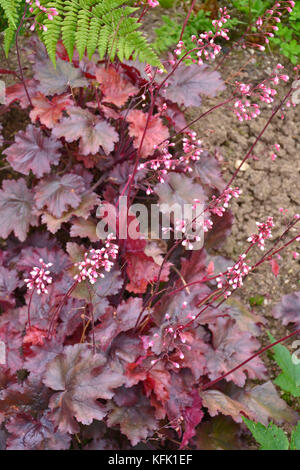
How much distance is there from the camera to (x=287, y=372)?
1.65 m

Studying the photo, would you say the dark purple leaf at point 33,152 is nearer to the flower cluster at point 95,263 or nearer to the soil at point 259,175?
the flower cluster at point 95,263

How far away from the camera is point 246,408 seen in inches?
64.7

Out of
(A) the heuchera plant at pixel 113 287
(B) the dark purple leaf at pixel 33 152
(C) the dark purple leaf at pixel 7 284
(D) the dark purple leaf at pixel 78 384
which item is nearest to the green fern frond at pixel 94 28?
(A) the heuchera plant at pixel 113 287

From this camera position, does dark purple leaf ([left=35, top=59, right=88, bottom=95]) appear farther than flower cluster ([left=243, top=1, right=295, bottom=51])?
Yes

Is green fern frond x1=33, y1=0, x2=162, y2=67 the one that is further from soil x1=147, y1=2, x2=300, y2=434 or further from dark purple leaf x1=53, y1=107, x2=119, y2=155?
soil x1=147, y1=2, x2=300, y2=434

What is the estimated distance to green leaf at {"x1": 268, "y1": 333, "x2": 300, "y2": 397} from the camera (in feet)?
5.36

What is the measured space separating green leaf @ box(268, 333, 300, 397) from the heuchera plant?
85 millimetres

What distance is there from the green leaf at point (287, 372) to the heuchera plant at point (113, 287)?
0.08 meters

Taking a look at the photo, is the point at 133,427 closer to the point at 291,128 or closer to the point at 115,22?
the point at 115,22

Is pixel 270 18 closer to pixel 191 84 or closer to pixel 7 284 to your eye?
pixel 191 84

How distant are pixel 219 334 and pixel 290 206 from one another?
743mm

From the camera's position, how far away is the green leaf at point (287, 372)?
1635 millimetres

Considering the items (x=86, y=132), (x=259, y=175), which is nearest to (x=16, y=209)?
(x=86, y=132)

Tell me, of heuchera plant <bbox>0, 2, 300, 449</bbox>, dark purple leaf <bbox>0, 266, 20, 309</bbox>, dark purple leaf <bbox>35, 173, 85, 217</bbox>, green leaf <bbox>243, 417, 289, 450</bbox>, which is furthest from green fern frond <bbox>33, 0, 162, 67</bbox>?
green leaf <bbox>243, 417, 289, 450</bbox>
